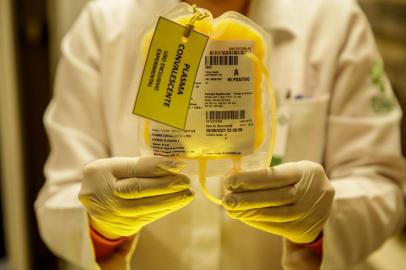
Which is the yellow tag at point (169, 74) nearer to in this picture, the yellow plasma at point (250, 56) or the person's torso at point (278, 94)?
the yellow plasma at point (250, 56)

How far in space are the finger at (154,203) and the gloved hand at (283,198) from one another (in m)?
0.04

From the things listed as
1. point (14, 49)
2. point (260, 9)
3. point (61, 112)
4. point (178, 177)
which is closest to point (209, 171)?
point (178, 177)

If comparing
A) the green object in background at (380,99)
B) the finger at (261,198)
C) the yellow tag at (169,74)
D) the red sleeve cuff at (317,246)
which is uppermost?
the yellow tag at (169,74)

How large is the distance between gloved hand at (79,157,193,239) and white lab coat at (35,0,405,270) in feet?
0.28

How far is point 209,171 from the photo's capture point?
0.44 metres

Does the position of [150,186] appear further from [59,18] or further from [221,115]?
[59,18]

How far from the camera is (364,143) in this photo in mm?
677

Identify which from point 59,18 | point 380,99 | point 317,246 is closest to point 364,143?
point 380,99

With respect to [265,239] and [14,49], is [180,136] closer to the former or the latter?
Result: [265,239]

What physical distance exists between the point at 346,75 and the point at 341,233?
24 centimetres

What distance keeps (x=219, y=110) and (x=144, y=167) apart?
0.30 feet

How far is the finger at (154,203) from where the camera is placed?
0.46 metres

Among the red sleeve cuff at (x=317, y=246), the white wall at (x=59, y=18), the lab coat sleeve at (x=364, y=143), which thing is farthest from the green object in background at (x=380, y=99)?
the white wall at (x=59, y=18)

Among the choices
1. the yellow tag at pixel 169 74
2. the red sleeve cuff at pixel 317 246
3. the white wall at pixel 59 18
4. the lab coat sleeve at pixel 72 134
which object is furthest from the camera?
the white wall at pixel 59 18
